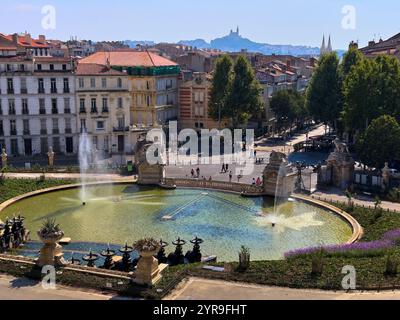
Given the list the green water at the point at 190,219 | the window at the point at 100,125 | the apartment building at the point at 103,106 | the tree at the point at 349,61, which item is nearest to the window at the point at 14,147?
the apartment building at the point at 103,106

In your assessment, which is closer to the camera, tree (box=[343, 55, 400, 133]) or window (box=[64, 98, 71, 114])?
tree (box=[343, 55, 400, 133])

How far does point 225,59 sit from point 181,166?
1047 inches

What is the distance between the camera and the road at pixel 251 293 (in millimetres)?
25266

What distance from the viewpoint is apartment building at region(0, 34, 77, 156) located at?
70.4 metres

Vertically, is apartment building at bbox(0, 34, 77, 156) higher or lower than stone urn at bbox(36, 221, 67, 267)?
higher

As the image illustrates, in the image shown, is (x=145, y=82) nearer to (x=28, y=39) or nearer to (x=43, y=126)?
(x=43, y=126)

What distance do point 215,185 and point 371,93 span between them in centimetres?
2555

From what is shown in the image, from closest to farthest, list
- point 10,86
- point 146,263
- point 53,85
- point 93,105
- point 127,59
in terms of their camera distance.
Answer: point 146,263, point 10,86, point 53,85, point 93,105, point 127,59

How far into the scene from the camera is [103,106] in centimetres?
7412

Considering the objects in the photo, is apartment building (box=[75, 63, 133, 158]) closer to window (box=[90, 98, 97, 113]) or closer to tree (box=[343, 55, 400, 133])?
window (box=[90, 98, 97, 113])

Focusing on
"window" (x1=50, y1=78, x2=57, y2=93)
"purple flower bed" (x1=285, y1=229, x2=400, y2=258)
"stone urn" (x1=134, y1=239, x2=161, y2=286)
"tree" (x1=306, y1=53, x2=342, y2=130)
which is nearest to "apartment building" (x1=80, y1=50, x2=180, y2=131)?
"window" (x1=50, y1=78, x2=57, y2=93)

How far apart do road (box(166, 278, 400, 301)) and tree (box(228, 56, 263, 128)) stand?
60.4 m

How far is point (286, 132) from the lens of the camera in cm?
9912

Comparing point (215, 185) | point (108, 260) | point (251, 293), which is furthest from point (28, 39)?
point (251, 293)
